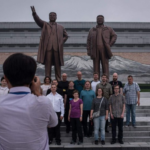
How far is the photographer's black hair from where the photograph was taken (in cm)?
137

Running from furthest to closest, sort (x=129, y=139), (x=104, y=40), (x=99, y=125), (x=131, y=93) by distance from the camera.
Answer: (x=104, y=40) < (x=131, y=93) < (x=129, y=139) < (x=99, y=125)

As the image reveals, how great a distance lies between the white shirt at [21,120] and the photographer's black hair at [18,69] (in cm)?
9

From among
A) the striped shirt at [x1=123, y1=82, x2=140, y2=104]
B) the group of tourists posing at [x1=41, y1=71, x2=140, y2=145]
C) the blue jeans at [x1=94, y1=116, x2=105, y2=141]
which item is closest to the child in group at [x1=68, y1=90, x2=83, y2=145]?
the group of tourists posing at [x1=41, y1=71, x2=140, y2=145]

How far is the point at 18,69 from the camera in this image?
1.37m

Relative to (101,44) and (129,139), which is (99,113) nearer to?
(129,139)

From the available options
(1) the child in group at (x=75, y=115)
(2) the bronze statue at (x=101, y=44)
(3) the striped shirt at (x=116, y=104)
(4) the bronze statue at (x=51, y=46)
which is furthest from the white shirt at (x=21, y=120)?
(2) the bronze statue at (x=101, y=44)

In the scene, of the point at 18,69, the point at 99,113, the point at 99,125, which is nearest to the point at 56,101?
the point at 99,113

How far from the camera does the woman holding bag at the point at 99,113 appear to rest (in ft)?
17.4

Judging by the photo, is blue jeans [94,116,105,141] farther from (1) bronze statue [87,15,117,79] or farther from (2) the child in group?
(1) bronze statue [87,15,117,79]

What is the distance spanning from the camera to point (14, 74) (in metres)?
1.38

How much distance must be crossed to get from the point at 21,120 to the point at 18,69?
31 cm

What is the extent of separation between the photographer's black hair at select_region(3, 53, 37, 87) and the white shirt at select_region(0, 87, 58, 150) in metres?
0.09

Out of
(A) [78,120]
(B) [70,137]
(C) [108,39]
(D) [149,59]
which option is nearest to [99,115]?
(A) [78,120]

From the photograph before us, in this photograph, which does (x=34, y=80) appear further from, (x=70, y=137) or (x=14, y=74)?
(x=70, y=137)
